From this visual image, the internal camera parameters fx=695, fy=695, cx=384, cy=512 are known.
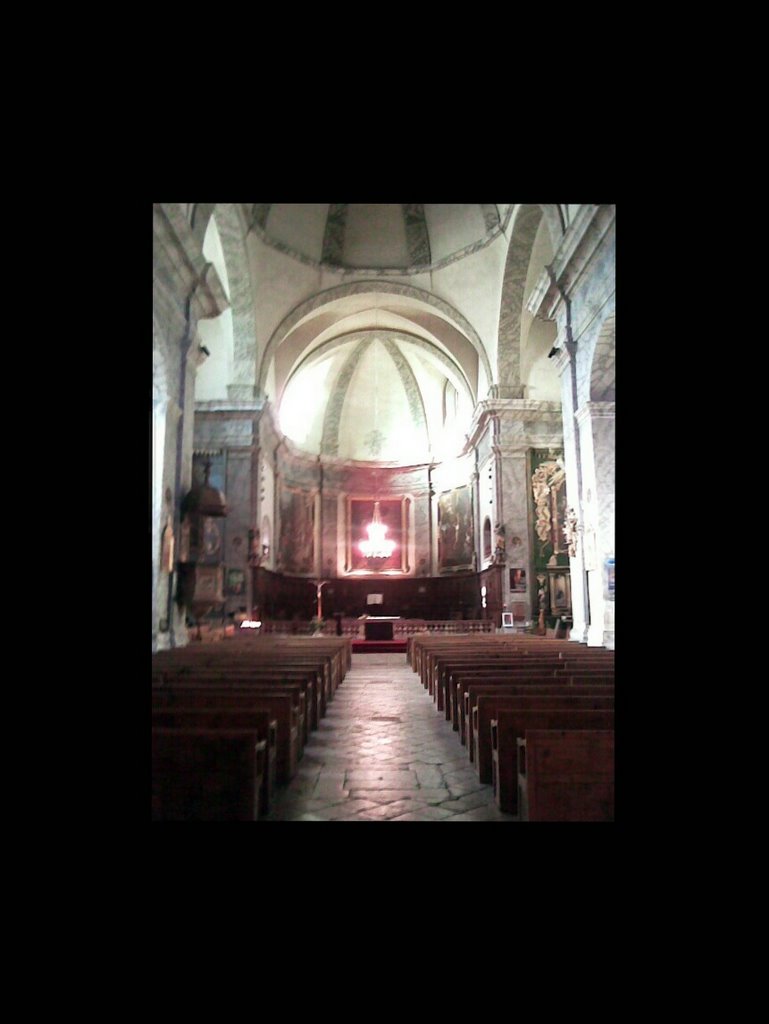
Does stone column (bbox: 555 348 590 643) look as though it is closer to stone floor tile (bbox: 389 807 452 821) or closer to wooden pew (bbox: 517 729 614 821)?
stone floor tile (bbox: 389 807 452 821)

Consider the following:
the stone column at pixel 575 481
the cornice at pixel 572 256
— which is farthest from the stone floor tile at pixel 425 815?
the cornice at pixel 572 256

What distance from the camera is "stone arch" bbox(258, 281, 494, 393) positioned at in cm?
1855

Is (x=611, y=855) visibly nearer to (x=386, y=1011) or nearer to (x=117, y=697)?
(x=386, y=1011)

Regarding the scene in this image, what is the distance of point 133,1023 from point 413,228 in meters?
19.5

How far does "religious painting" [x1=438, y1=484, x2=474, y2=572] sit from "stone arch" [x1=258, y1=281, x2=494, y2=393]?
5354 mm

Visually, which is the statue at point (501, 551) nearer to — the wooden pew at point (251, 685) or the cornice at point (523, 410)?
the cornice at point (523, 410)

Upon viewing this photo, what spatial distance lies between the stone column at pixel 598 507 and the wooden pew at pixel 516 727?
632cm

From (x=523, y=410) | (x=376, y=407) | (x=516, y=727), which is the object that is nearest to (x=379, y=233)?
(x=523, y=410)

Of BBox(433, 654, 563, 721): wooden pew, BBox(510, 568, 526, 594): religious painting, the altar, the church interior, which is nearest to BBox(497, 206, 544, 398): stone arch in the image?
the church interior

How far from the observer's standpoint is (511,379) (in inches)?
711

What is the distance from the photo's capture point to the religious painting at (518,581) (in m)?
17.3

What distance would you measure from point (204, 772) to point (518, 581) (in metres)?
14.6

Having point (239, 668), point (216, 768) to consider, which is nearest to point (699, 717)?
point (216, 768)

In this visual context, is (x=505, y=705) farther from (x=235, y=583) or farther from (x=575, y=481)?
(x=235, y=583)
